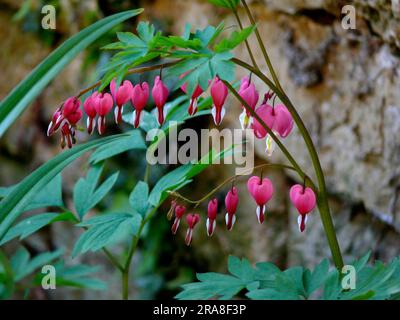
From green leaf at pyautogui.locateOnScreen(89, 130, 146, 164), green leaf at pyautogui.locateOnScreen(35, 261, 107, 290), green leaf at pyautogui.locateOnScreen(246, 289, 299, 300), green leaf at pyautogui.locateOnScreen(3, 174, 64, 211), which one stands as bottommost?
green leaf at pyautogui.locateOnScreen(35, 261, 107, 290)

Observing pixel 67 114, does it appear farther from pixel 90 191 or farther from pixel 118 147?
pixel 90 191

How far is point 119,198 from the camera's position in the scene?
2.34 m

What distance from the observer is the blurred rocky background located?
153cm

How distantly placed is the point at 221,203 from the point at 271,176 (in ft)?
0.64

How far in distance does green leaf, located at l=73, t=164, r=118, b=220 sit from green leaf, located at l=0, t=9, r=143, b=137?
403 mm

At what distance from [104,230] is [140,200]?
14cm

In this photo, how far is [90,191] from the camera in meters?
1.27

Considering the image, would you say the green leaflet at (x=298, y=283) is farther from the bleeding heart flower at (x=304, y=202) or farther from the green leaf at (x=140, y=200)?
the green leaf at (x=140, y=200)

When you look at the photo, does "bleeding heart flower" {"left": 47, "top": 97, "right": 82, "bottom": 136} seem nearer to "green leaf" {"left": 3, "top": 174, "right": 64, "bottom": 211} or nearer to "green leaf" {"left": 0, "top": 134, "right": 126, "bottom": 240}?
"green leaf" {"left": 0, "top": 134, "right": 126, "bottom": 240}

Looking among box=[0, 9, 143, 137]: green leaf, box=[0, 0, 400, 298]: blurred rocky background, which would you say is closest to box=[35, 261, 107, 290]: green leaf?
box=[0, 9, 143, 137]: green leaf

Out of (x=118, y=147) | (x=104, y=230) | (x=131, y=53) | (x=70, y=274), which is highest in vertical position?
(x=131, y=53)

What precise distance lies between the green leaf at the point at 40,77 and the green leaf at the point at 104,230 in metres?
0.27

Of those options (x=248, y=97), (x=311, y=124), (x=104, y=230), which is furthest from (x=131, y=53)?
(x=311, y=124)

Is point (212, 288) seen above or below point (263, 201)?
below
